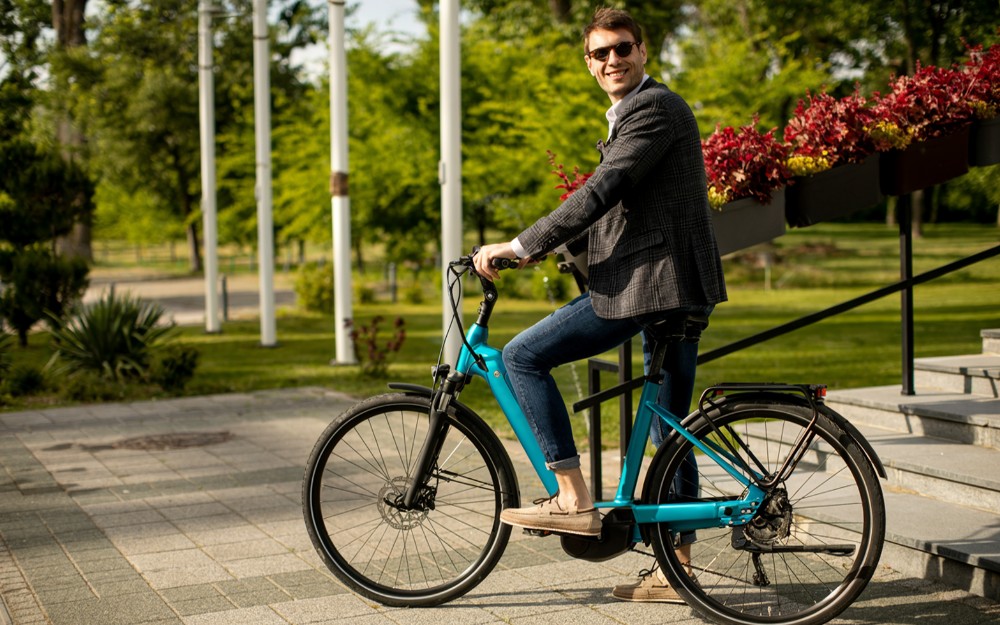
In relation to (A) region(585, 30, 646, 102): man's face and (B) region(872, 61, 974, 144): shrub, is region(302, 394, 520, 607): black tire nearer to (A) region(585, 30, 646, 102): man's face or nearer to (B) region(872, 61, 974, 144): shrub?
(A) region(585, 30, 646, 102): man's face

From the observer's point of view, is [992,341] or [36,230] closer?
[992,341]

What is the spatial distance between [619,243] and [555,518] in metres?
1.05

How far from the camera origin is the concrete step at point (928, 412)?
5566mm

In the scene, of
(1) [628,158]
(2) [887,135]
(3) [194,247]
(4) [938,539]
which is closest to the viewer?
(1) [628,158]

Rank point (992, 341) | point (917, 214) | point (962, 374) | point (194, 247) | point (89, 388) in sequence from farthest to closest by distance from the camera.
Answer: point (917, 214), point (194, 247), point (89, 388), point (992, 341), point (962, 374)

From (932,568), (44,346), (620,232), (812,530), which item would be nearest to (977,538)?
(932,568)

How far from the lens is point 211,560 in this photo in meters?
5.22

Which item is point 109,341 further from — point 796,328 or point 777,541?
point 777,541

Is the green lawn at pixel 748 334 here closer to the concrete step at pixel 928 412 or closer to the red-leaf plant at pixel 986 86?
the concrete step at pixel 928 412

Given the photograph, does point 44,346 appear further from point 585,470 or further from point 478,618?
point 478,618

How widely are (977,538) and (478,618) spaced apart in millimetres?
2076

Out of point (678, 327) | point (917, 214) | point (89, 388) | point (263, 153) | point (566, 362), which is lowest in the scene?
point (89, 388)

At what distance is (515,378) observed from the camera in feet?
13.7

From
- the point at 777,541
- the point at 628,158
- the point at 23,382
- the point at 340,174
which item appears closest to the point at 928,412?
the point at 777,541
